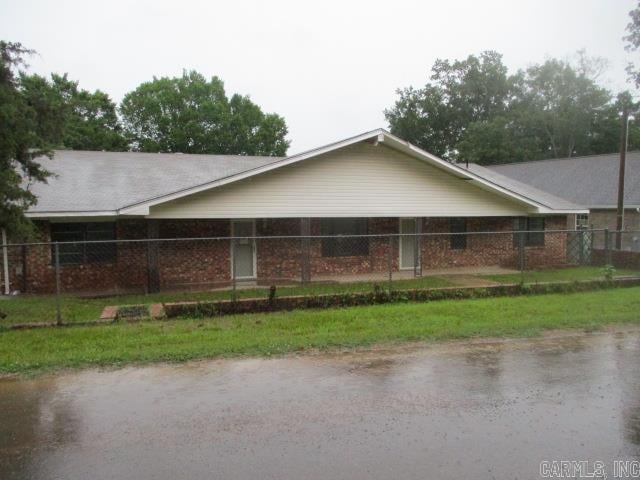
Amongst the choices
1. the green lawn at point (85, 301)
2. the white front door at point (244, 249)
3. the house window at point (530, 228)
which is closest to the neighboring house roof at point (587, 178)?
the house window at point (530, 228)

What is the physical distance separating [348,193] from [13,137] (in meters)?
9.80

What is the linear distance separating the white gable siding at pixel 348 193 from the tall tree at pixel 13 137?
15.6 feet

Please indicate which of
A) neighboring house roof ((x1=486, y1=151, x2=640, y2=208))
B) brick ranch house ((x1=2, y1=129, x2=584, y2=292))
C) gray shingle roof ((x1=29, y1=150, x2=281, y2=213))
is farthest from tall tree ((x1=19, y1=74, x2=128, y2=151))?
neighboring house roof ((x1=486, y1=151, x2=640, y2=208))

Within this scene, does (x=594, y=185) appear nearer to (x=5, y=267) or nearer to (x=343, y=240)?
(x=343, y=240)

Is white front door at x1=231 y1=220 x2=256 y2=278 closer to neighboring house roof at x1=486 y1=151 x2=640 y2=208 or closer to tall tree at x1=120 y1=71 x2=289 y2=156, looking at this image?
neighboring house roof at x1=486 y1=151 x2=640 y2=208

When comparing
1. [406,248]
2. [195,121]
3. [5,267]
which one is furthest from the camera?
[195,121]

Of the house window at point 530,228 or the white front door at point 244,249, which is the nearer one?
the white front door at point 244,249

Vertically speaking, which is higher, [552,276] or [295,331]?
[552,276]

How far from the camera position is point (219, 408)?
218 inches

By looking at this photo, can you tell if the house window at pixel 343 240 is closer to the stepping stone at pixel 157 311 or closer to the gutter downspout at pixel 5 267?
the stepping stone at pixel 157 311

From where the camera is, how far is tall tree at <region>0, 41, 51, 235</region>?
914cm

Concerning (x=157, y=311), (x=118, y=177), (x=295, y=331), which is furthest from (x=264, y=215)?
(x=295, y=331)

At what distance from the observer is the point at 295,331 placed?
355 inches

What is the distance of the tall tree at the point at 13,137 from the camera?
30.0 feet
